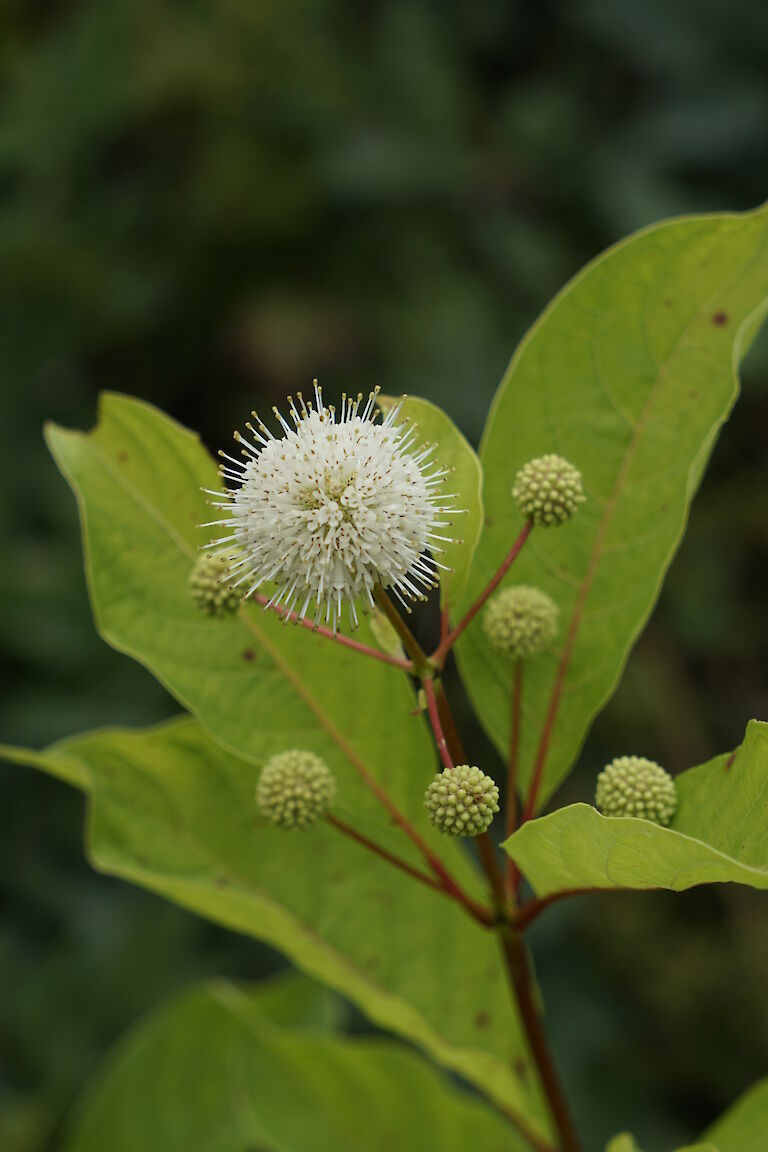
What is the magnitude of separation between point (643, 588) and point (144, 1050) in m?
1.53

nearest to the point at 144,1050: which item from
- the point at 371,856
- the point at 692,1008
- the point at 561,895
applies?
the point at 371,856

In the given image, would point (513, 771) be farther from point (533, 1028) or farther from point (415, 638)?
point (533, 1028)

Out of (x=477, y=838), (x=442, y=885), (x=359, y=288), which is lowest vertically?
(x=442, y=885)

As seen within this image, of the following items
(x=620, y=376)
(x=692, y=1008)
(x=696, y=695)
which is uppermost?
(x=620, y=376)

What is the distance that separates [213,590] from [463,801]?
1.59ft

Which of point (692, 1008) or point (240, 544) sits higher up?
point (240, 544)

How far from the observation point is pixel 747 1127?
5.83 feet

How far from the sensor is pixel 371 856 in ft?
6.01

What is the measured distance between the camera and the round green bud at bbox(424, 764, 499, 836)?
1312 millimetres

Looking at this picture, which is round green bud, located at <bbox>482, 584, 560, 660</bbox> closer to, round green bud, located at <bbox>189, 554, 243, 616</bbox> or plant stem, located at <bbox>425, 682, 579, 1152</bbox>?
plant stem, located at <bbox>425, 682, 579, 1152</bbox>

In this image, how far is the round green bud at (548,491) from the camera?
1.50m

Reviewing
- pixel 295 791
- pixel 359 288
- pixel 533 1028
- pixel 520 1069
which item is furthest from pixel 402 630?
pixel 359 288

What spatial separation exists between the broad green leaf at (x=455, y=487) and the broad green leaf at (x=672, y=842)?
0.32 m

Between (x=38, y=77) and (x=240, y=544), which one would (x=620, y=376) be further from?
(x=38, y=77)
